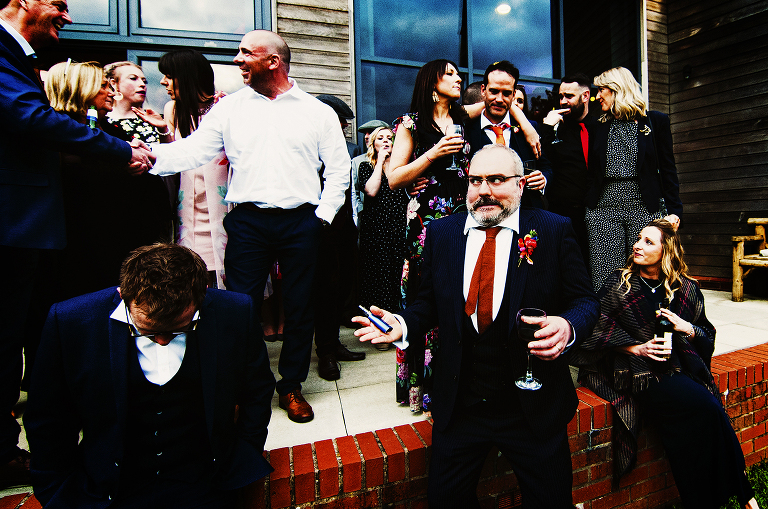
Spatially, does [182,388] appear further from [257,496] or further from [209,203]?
[209,203]

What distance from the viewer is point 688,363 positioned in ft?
6.88

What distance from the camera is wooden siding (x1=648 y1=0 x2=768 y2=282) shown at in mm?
5164

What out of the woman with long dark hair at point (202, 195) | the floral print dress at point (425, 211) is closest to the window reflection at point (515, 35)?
the floral print dress at point (425, 211)

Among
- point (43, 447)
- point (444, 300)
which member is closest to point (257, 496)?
point (43, 447)

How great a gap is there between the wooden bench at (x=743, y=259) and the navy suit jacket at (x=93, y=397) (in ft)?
18.2

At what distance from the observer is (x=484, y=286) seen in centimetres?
159

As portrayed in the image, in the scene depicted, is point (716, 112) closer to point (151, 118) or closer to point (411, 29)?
point (411, 29)

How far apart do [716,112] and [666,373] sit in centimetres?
533

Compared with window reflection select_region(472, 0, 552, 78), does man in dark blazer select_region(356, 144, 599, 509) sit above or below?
below

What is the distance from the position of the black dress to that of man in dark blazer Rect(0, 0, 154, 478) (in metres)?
1.92

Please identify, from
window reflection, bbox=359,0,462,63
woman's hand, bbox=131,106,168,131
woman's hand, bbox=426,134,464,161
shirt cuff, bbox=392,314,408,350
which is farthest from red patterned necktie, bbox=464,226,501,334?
window reflection, bbox=359,0,462,63

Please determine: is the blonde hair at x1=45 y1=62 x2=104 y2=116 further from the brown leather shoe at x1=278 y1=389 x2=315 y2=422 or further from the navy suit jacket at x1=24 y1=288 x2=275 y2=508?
the brown leather shoe at x1=278 y1=389 x2=315 y2=422

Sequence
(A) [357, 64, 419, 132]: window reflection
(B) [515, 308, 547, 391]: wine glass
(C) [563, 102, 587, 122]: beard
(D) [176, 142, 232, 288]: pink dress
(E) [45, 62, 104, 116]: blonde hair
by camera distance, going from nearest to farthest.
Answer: (B) [515, 308, 547, 391]: wine glass → (E) [45, 62, 104, 116]: blonde hair → (D) [176, 142, 232, 288]: pink dress → (C) [563, 102, 587, 122]: beard → (A) [357, 64, 419, 132]: window reflection

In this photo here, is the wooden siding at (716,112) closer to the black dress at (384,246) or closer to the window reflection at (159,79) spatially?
the black dress at (384,246)
